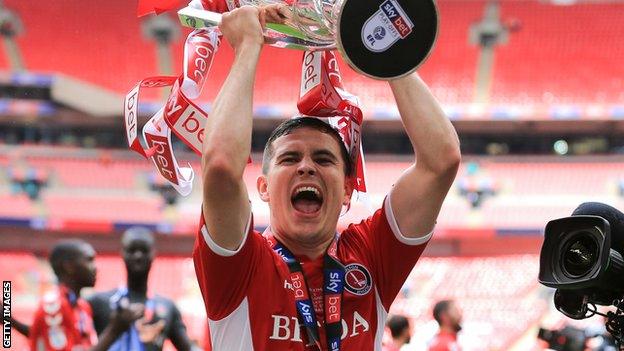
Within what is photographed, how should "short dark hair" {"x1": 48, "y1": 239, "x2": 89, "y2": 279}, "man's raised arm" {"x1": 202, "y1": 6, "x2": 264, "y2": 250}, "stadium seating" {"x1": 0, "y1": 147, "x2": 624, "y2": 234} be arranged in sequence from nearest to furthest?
"man's raised arm" {"x1": 202, "y1": 6, "x2": 264, "y2": 250} → "short dark hair" {"x1": 48, "y1": 239, "x2": 89, "y2": 279} → "stadium seating" {"x1": 0, "y1": 147, "x2": 624, "y2": 234}

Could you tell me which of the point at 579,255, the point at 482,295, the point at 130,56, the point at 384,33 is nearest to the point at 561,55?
the point at 482,295

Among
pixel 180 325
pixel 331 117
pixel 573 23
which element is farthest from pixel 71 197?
pixel 331 117

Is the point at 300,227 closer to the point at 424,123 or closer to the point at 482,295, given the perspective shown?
the point at 424,123

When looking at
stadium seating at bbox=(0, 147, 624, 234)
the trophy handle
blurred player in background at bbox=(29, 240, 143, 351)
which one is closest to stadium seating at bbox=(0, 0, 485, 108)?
stadium seating at bbox=(0, 147, 624, 234)

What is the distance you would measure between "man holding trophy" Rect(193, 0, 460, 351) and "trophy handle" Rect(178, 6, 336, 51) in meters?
0.03

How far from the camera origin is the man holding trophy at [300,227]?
1.94 m

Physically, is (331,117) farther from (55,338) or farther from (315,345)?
(55,338)

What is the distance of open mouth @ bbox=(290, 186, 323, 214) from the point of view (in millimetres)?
2095

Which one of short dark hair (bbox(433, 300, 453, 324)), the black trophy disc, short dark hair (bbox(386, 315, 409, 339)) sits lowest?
short dark hair (bbox(433, 300, 453, 324))

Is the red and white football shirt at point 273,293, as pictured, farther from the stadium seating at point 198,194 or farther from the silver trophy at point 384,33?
the stadium seating at point 198,194

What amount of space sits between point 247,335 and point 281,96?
44.4 ft

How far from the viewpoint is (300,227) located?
2.08 m

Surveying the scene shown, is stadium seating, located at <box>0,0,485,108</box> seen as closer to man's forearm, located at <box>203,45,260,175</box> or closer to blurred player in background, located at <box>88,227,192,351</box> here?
blurred player in background, located at <box>88,227,192,351</box>

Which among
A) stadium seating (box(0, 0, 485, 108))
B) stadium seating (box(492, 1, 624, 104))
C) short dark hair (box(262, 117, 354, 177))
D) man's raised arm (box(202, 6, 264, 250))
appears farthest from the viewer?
stadium seating (box(492, 1, 624, 104))
